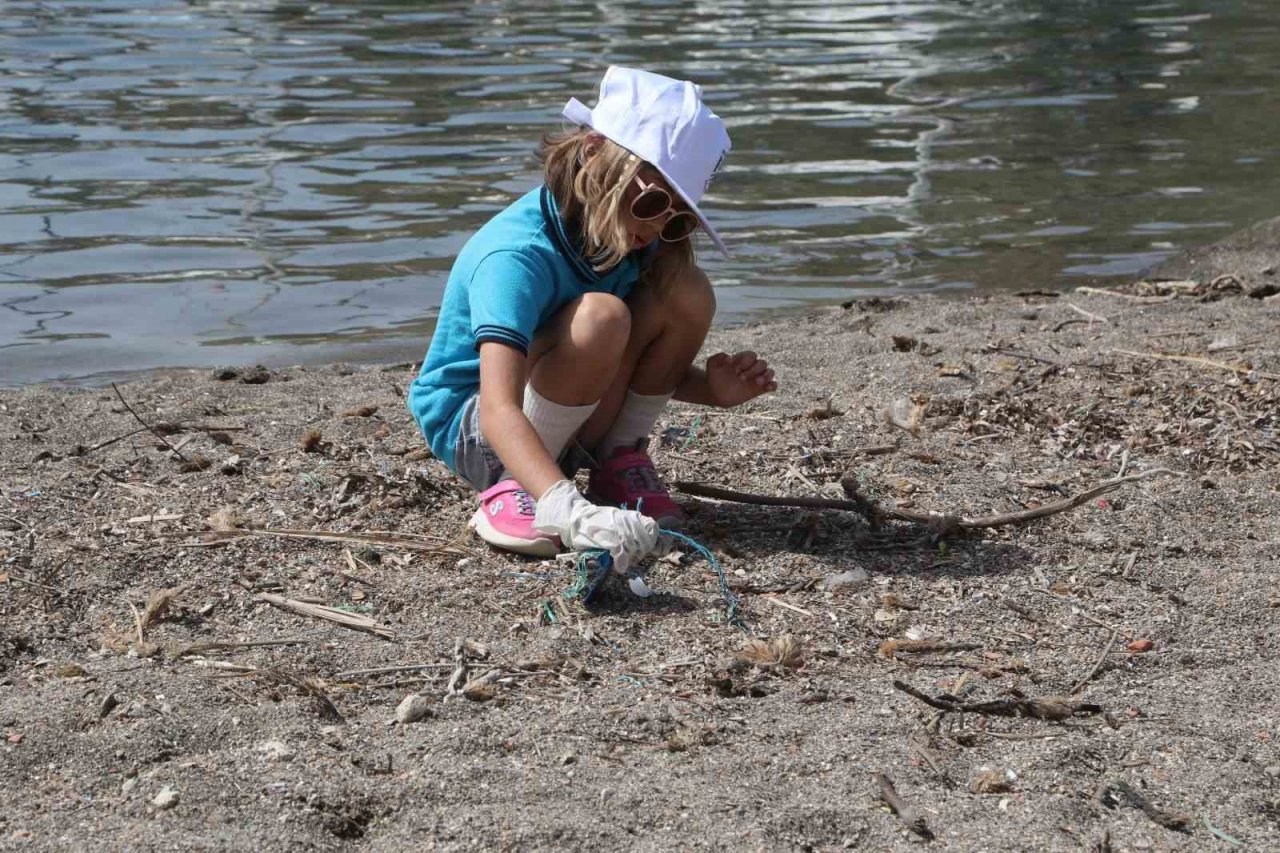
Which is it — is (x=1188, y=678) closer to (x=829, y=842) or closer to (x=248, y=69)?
(x=829, y=842)

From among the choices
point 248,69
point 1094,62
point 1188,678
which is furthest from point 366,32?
point 1188,678

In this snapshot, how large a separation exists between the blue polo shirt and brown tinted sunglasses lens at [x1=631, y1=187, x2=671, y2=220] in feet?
0.71

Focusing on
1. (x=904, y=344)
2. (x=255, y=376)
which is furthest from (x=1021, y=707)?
(x=255, y=376)

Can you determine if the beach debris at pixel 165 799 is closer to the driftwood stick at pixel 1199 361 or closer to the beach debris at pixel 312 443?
the beach debris at pixel 312 443

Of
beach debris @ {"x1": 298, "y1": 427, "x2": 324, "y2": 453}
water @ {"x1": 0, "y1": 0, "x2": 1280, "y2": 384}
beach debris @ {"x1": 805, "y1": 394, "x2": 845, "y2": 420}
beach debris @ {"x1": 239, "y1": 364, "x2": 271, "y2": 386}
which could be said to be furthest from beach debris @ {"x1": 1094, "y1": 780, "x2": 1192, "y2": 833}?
water @ {"x1": 0, "y1": 0, "x2": 1280, "y2": 384}

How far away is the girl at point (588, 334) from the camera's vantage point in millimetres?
3244

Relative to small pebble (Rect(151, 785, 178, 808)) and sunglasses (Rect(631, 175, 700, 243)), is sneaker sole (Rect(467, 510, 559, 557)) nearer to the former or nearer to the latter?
sunglasses (Rect(631, 175, 700, 243))

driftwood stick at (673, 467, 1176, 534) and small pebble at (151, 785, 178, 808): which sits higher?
small pebble at (151, 785, 178, 808)

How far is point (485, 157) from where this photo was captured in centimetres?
1026

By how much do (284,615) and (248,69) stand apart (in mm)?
11776

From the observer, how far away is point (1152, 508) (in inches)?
151

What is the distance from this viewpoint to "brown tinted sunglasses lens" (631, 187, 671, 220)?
10.8ft

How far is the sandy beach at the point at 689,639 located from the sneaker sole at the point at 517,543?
0.04 m

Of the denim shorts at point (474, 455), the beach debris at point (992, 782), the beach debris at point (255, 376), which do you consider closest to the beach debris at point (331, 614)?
the denim shorts at point (474, 455)
